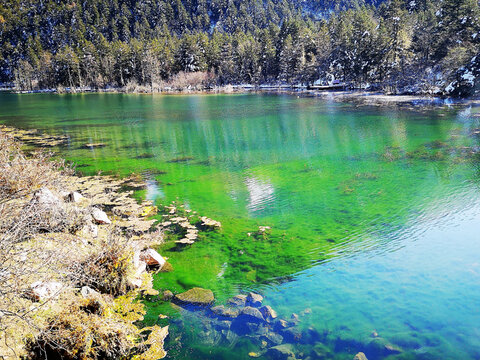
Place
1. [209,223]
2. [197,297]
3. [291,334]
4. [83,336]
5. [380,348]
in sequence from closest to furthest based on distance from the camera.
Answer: [83,336] → [380,348] → [291,334] → [197,297] → [209,223]

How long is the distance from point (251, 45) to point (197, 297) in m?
103

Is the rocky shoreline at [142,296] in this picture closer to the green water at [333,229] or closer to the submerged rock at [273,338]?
the submerged rock at [273,338]

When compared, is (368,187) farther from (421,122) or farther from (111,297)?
(421,122)

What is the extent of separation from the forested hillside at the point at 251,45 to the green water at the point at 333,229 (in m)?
32.6

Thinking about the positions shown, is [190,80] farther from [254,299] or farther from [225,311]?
[225,311]

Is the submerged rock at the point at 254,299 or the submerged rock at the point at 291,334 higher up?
the submerged rock at the point at 254,299

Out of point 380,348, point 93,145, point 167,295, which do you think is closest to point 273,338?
point 380,348

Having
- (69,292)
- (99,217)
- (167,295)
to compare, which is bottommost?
(167,295)

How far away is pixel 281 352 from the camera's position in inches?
224

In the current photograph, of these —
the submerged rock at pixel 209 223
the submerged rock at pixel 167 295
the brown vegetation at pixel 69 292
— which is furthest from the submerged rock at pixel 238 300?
the submerged rock at pixel 209 223

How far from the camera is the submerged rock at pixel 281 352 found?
5.57 meters

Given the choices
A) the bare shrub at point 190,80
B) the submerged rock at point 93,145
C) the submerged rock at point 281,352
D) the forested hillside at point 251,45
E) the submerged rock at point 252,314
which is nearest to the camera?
the submerged rock at point 281,352

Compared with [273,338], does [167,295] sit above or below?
above

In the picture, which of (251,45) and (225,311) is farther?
(251,45)
